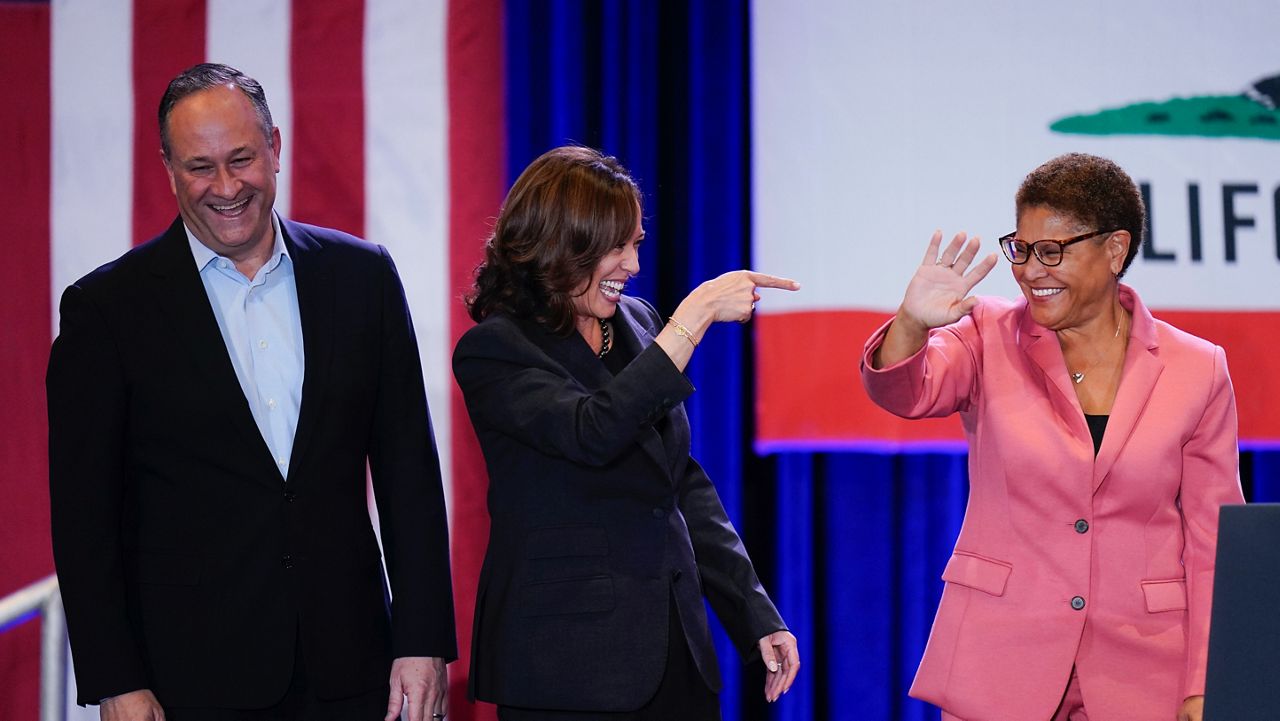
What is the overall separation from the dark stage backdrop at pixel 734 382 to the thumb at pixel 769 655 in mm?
1048

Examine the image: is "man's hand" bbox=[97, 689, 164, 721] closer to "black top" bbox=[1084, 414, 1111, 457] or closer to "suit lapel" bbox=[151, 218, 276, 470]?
"suit lapel" bbox=[151, 218, 276, 470]

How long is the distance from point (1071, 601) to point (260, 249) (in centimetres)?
146

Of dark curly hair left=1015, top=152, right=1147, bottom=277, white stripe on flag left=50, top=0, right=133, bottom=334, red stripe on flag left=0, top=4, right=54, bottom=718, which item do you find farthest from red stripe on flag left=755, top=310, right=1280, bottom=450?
red stripe on flag left=0, top=4, right=54, bottom=718

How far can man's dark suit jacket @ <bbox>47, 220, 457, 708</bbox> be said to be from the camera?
1.93 m

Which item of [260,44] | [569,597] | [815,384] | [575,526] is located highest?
[260,44]

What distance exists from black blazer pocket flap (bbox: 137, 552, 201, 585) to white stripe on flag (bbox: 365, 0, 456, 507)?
1169mm

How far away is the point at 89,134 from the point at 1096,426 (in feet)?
7.90

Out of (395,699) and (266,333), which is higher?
(266,333)

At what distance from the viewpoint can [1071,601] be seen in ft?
6.86

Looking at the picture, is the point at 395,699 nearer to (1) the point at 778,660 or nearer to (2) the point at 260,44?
(1) the point at 778,660

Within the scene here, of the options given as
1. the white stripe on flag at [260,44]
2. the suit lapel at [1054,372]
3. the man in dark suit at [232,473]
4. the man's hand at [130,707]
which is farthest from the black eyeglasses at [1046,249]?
the white stripe on flag at [260,44]

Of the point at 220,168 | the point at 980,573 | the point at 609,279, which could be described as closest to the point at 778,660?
the point at 980,573

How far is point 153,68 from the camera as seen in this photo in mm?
3088

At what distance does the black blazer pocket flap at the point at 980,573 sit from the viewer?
6.98ft
